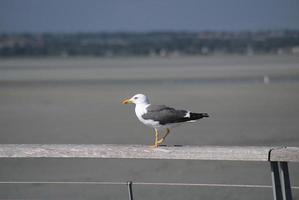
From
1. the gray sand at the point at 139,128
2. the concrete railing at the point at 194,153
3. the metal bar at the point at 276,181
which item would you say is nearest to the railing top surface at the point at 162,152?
the concrete railing at the point at 194,153

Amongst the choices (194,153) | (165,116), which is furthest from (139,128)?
(194,153)

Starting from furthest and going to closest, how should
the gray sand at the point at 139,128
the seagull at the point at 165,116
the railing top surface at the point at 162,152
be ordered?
the gray sand at the point at 139,128 < the seagull at the point at 165,116 < the railing top surface at the point at 162,152

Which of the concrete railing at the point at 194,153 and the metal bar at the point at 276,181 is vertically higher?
the concrete railing at the point at 194,153

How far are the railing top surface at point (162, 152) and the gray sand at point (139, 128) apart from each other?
269 centimetres

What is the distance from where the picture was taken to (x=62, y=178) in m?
13.3

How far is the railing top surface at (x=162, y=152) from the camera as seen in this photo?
7371mm

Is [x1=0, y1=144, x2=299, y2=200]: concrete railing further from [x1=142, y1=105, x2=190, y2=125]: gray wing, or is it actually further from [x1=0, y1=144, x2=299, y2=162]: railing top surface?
[x1=142, y1=105, x2=190, y2=125]: gray wing

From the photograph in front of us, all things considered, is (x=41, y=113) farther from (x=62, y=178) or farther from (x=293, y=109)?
(x=62, y=178)

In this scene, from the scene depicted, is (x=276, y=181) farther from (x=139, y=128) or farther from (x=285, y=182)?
(x=139, y=128)

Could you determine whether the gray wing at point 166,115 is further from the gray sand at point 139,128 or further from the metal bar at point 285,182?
the gray sand at point 139,128

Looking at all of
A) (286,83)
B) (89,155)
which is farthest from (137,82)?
(89,155)

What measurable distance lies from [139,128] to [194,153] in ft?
42.1

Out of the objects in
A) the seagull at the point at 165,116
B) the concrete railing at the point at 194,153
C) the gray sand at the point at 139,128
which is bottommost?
the concrete railing at the point at 194,153

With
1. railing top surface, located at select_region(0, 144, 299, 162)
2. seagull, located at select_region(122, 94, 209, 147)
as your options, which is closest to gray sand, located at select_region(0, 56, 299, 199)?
seagull, located at select_region(122, 94, 209, 147)
